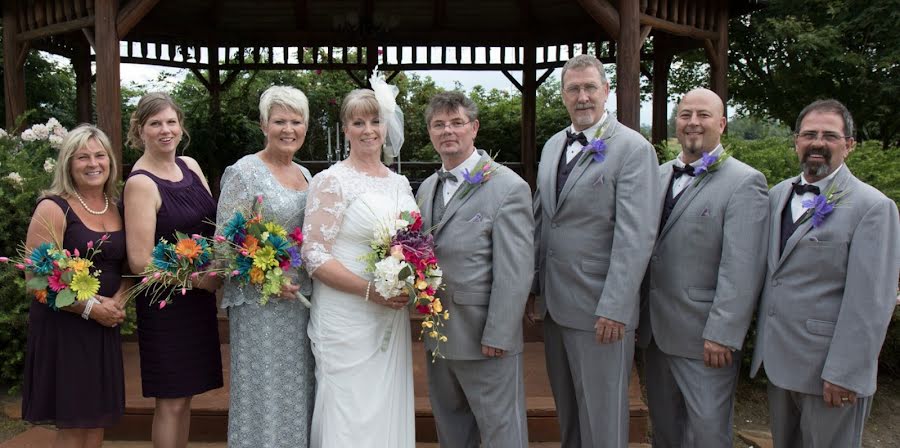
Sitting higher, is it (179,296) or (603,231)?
(603,231)

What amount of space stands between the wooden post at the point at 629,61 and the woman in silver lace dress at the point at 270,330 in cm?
411

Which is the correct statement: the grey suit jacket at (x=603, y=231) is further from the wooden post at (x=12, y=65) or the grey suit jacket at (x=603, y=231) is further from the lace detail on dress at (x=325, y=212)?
the wooden post at (x=12, y=65)

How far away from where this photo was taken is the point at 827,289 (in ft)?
9.70

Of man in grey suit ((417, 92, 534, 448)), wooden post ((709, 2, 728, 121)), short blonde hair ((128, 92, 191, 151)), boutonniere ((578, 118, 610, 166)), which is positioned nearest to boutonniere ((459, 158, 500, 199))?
man in grey suit ((417, 92, 534, 448))

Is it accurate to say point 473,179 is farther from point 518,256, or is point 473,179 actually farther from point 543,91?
point 543,91

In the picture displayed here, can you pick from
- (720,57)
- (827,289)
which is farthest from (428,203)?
A: (720,57)

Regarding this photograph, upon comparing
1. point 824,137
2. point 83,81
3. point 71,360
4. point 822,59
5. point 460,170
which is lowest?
point 71,360

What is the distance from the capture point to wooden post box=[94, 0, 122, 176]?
6633 mm

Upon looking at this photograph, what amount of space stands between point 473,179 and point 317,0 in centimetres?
891

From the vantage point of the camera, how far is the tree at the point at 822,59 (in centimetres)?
980

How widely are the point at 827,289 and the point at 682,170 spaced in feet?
2.74

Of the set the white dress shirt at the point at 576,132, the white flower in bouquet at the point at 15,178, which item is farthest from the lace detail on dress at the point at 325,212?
the white flower in bouquet at the point at 15,178

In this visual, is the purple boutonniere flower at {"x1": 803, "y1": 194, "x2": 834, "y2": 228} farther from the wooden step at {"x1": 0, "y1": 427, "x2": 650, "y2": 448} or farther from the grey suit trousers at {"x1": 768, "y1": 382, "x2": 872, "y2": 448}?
the wooden step at {"x1": 0, "y1": 427, "x2": 650, "y2": 448}

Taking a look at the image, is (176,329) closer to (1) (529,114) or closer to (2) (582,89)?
(2) (582,89)
